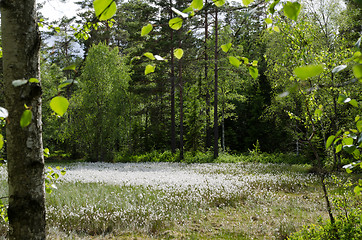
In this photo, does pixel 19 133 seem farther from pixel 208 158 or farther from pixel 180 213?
pixel 208 158

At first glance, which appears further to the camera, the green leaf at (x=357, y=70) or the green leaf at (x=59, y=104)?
the green leaf at (x=59, y=104)

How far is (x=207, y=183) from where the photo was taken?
913cm

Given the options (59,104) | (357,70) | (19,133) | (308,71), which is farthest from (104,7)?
(19,133)

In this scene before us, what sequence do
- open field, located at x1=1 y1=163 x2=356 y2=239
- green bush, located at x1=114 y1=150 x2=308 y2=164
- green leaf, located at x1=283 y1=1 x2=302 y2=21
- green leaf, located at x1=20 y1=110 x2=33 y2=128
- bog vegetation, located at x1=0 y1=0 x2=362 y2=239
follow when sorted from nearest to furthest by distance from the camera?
green leaf, located at x1=20 y1=110 x2=33 y2=128
green leaf, located at x1=283 y1=1 x2=302 y2=21
bog vegetation, located at x1=0 y1=0 x2=362 y2=239
open field, located at x1=1 y1=163 x2=356 y2=239
green bush, located at x1=114 y1=150 x2=308 y2=164

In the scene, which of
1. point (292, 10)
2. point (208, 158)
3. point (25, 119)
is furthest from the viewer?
point (208, 158)

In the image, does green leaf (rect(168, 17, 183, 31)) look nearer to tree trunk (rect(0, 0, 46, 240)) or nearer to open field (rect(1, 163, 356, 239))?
tree trunk (rect(0, 0, 46, 240))

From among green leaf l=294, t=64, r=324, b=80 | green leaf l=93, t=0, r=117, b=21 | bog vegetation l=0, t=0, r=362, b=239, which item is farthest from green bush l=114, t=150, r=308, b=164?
green leaf l=294, t=64, r=324, b=80

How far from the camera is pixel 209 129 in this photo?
27781mm

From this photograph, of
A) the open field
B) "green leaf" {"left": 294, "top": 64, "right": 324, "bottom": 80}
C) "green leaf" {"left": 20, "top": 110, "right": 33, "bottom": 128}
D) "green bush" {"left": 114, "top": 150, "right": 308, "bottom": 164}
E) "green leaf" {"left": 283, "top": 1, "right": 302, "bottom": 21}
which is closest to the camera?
"green leaf" {"left": 294, "top": 64, "right": 324, "bottom": 80}

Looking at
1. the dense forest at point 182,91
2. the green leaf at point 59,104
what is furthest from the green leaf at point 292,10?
the dense forest at point 182,91

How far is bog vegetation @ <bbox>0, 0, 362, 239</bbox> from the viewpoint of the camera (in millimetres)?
2293

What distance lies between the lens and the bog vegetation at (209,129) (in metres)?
2.29

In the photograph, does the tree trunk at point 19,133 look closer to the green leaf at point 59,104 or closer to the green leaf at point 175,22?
the green leaf at point 59,104

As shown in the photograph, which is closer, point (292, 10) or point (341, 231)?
point (292, 10)
